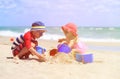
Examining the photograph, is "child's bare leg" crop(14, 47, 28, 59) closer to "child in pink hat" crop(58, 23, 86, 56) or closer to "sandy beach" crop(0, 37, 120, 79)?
"sandy beach" crop(0, 37, 120, 79)

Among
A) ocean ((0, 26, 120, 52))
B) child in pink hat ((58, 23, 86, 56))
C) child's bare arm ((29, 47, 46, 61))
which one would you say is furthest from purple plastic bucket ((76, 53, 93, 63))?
ocean ((0, 26, 120, 52))

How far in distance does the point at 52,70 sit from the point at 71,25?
1.51 meters

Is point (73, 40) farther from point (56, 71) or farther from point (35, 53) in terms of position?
point (56, 71)

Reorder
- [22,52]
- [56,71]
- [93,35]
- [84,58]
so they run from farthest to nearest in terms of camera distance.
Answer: [93,35], [22,52], [84,58], [56,71]

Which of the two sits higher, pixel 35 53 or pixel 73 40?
pixel 73 40

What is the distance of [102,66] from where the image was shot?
19.1ft

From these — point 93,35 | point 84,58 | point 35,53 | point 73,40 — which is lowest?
point 93,35

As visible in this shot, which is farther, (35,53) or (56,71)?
(35,53)

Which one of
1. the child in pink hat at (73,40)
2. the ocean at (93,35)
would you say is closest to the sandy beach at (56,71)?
the child in pink hat at (73,40)

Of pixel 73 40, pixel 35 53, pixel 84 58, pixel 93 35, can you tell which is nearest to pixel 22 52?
pixel 35 53

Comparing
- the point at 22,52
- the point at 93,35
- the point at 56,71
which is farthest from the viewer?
the point at 93,35

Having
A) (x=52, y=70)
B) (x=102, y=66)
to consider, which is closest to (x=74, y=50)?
(x=102, y=66)

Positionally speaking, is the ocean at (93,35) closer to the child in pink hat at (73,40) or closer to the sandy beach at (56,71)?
the child in pink hat at (73,40)

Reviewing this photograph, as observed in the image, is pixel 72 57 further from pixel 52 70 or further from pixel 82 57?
pixel 52 70
